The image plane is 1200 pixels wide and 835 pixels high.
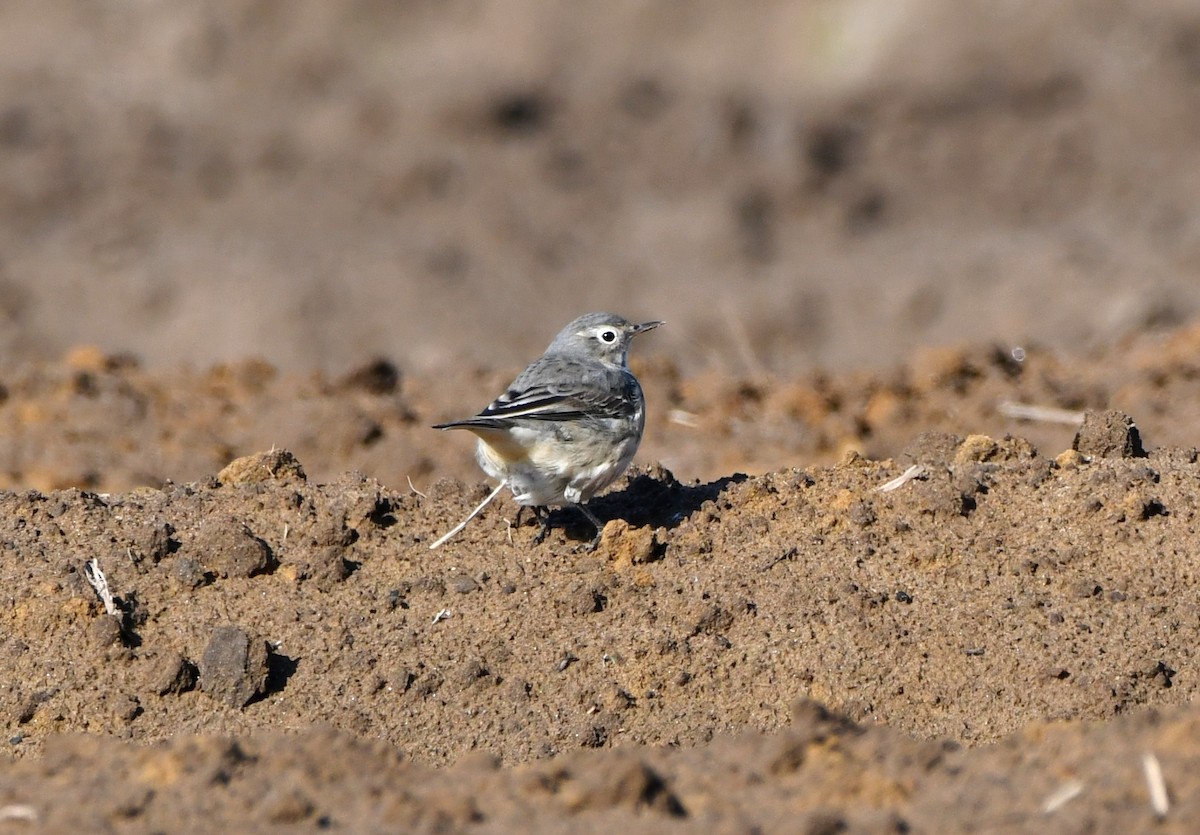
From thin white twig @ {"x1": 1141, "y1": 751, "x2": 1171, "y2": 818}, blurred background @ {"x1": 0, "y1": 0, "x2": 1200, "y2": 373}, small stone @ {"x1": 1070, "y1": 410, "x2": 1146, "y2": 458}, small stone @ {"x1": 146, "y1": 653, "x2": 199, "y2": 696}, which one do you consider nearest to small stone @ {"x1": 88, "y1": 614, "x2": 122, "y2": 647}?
small stone @ {"x1": 146, "y1": 653, "x2": 199, "y2": 696}

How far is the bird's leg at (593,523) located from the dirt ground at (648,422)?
0.07 metres

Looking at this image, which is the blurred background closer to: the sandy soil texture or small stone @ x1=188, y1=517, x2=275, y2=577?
the sandy soil texture

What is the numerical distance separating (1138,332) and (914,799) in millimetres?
9632

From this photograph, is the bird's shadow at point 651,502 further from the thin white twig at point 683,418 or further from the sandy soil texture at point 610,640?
the thin white twig at point 683,418

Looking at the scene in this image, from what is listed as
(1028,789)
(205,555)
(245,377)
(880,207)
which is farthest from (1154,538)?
(880,207)

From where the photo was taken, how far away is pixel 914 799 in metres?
3.71

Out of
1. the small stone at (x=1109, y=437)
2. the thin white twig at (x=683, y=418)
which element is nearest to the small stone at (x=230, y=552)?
the small stone at (x=1109, y=437)

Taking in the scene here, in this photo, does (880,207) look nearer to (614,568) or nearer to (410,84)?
(410,84)

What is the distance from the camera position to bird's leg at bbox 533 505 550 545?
6086 millimetres

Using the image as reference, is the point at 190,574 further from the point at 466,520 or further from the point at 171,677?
the point at 466,520

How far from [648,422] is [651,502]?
10.9ft

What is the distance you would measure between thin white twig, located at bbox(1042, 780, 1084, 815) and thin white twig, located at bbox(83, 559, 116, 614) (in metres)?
3.32

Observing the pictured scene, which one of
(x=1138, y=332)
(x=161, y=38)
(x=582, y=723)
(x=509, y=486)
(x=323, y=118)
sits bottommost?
(x=1138, y=332)

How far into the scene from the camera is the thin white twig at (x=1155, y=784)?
11.2ft
